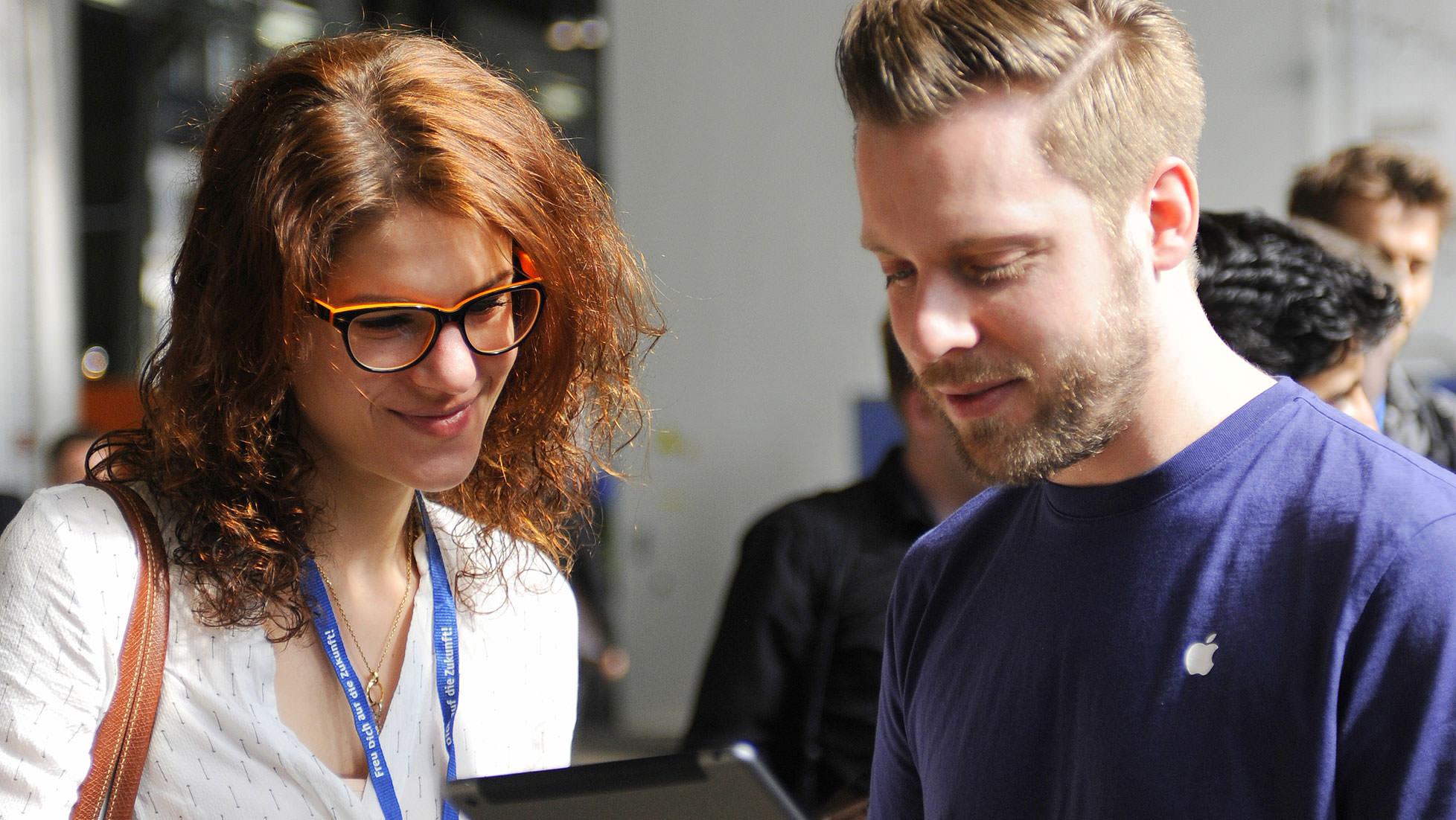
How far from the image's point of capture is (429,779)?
1.38 metres

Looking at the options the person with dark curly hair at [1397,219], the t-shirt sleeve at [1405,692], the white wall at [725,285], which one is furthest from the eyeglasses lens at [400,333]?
the white wall at [725,285]

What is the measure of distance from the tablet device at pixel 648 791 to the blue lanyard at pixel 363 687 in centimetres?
32

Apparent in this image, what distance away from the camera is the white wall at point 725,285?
5762 mm

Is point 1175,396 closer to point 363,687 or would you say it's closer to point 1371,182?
point 363,687

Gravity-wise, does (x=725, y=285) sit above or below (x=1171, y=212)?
below

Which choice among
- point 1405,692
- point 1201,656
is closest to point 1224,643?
point 1201,656

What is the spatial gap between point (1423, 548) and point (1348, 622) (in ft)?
0.25

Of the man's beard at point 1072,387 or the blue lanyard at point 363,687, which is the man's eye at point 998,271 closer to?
the man's beard at point 1072,387

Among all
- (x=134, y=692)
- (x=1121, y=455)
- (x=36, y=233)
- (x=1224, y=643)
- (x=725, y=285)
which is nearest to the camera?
(x=1224, y=643)

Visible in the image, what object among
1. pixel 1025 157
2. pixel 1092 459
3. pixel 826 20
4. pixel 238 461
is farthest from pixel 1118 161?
pixel 826 20

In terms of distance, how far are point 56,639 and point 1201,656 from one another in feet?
3.44

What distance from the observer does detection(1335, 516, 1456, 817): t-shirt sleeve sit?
2.81ft

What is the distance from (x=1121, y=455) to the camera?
1088mm

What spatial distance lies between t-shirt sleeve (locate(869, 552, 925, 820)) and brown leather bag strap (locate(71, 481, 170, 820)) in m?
0.78
